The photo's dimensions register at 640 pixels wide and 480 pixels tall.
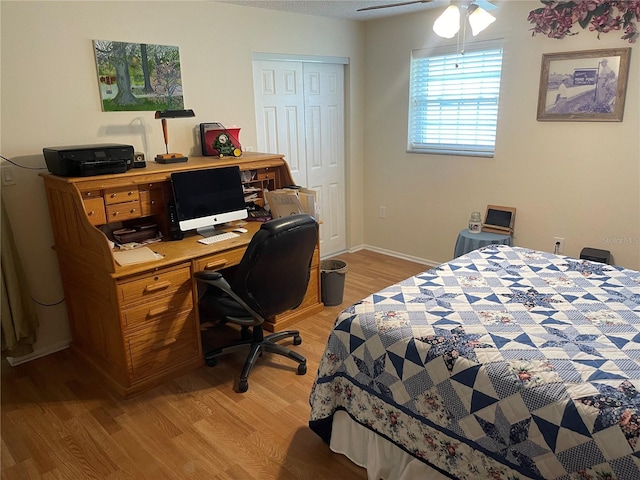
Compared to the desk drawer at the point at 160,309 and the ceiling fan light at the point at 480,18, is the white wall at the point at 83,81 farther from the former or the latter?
the ceiling fan light at the point at 480,18

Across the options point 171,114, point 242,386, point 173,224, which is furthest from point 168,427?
point 171,114

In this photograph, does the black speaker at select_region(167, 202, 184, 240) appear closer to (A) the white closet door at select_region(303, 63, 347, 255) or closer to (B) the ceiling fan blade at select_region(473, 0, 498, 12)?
(A) the white closet door at select_region(303, 63, 347, 255)

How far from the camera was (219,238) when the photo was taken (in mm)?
2947

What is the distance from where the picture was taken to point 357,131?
15.7 feet

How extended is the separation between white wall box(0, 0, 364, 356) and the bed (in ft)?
6.63

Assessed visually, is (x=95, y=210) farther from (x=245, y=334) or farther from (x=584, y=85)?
(x=584, y=85)

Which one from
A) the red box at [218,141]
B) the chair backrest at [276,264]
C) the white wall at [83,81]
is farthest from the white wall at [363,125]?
the chair backrest at [276,264]

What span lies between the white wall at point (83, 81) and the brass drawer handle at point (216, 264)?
1021 millimetres

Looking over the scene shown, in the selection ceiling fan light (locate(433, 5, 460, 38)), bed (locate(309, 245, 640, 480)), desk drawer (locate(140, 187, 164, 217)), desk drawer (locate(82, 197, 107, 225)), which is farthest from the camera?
desk drawer (locate(140, 187, 164, 217))

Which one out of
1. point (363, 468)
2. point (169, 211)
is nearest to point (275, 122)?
point (169, 211)

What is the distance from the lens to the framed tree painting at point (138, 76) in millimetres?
2949

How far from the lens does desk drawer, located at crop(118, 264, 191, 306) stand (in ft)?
8.03

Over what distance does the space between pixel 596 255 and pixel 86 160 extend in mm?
3472

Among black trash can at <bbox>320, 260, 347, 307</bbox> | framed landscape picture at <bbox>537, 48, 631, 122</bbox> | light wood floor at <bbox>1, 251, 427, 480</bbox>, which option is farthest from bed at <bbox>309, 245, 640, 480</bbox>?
framed landscape picture at <bbox>537, 48, 631, 122</bbox>
